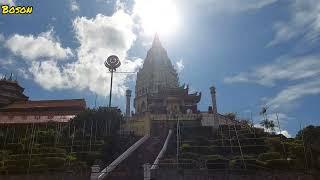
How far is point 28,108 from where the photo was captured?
5462cm

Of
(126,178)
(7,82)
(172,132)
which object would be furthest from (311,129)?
(7,82)

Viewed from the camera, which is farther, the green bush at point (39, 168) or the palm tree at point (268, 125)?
the palm tree at point (268, 125)

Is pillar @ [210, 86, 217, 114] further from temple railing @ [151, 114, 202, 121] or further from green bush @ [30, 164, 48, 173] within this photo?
green bush @ [30, 164, 48, 173]

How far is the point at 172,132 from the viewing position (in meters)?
42.4

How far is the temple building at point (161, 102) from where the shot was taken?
153 ft

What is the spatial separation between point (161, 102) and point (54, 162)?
34256 mm

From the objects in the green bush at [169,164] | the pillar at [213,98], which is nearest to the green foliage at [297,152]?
the green bush at [169,164]

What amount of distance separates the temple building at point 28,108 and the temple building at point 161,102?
8857mm

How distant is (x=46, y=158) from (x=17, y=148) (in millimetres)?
7108

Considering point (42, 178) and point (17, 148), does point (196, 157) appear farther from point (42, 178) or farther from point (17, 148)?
point (17, 148)

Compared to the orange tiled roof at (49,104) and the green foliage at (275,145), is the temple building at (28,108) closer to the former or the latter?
the orange tiled roof at (49,104)

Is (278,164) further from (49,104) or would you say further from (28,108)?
(28,108)

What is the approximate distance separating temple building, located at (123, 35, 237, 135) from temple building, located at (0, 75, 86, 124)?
29.1 ft

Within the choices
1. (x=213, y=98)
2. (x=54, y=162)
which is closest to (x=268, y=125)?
(x=213, y=98)
